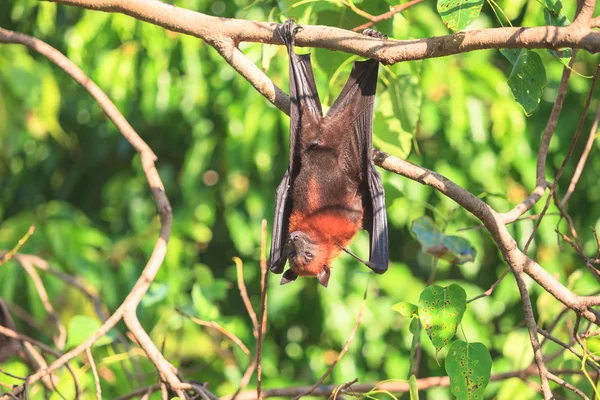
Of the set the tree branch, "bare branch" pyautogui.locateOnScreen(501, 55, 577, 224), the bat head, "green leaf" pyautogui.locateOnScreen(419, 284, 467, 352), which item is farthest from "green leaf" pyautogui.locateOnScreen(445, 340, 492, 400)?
the bat head

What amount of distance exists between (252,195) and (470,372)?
3.41 meters

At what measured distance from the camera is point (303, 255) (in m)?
3.22

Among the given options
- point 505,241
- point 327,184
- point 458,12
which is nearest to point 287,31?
point 458,12

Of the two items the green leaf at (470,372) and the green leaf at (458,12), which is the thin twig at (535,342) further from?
the green leaf at (458,12)

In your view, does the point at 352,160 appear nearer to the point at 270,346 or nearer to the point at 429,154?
the point at 429,154

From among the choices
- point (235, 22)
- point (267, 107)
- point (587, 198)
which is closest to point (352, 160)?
point (235, 22)

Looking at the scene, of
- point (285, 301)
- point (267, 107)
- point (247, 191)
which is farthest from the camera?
point (247, 191)

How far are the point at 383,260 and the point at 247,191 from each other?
2.67m

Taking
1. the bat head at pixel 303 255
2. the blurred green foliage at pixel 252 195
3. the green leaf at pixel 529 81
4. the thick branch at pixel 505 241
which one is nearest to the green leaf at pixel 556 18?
the green leaf at pixel 529 81

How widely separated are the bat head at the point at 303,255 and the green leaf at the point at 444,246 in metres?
0.47

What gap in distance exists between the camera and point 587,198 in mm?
5211

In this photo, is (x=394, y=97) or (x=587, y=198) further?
(x=587, y=198)

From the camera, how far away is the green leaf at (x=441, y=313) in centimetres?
205

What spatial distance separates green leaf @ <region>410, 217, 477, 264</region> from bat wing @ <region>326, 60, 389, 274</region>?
15 cm
